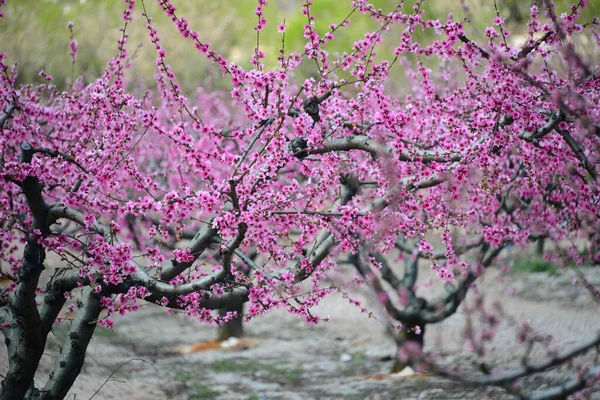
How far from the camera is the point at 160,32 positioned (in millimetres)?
27109

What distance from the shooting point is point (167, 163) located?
12.0 metres

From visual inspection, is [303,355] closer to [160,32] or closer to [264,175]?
[264,175]

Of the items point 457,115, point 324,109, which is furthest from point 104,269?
point 457,115

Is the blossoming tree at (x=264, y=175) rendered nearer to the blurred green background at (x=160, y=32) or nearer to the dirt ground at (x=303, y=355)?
the dirt ground at (x=303, y=355)

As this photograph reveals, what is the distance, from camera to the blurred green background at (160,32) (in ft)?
63.2

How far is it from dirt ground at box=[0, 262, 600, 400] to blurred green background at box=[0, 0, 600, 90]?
666cm

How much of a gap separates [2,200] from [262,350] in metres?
6.29

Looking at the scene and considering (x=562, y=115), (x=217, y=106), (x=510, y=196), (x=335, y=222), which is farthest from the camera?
(x=217, y=106)

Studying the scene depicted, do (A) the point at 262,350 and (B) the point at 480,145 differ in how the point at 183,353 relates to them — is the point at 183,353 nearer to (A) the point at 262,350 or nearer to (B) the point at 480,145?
(A) the point at 262,350

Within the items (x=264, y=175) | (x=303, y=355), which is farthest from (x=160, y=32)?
(x=264, y=175)

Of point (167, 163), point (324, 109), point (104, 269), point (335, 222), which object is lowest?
point (104, 269)

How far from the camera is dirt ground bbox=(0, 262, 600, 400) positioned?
800 centimetres

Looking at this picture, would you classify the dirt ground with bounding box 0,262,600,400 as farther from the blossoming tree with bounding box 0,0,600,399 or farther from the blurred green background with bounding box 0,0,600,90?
the blurred green background with bounding box 0,0,600,90

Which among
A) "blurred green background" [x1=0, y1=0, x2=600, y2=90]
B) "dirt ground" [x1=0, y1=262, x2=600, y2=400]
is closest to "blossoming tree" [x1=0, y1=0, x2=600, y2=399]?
"dirt ground" [x1=0, y1=262, x2=600, y2=400]
